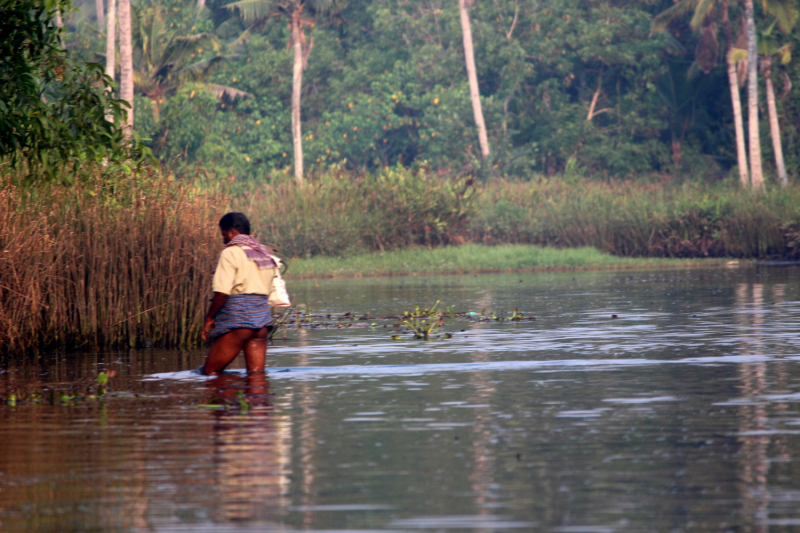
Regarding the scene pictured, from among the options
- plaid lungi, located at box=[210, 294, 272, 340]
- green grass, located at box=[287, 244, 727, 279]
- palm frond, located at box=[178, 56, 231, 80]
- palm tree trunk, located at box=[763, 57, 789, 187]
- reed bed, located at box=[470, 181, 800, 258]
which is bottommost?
plaid lungi, located at box=[210, 294, 272, 340]

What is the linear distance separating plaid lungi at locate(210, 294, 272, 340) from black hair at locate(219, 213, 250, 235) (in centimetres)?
66

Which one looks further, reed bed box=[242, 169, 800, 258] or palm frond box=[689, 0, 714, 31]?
palm frond box=[689, 0, 714, 31]

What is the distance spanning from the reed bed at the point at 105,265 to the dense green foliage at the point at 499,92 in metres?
35.5

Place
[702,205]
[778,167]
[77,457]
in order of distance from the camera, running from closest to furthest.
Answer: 1. [77,457]
2. [702,205]
3. [778,167]


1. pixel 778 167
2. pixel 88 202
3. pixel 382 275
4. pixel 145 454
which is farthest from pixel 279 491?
pixel 778 167

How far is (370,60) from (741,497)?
165ft

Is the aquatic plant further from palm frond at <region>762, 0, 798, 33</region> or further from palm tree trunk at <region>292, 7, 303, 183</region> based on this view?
palm frond at <region>762, 0, 798, 33</region>

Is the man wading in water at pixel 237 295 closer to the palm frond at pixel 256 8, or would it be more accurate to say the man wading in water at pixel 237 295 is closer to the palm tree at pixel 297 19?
the palm tree at pixel 297 19

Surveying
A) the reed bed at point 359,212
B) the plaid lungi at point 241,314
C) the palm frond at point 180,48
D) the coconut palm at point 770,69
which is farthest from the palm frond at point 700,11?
the plaid lungi at point 241,314

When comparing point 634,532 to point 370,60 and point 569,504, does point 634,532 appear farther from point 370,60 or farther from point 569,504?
point 370,60

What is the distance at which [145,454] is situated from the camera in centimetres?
758

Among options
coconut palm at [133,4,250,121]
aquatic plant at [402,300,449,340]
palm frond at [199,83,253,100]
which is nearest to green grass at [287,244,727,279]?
coconut palm at [133,4,250,121]

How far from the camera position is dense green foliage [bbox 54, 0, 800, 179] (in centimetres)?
5181

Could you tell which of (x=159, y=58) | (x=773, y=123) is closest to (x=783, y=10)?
(x=773, y=123)
